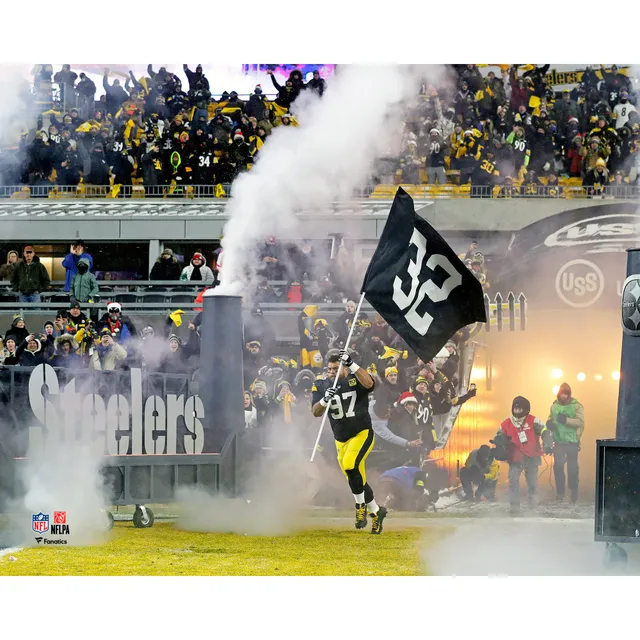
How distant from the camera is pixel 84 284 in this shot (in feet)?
18.8

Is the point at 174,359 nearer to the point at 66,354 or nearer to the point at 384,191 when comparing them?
the point at 66,354

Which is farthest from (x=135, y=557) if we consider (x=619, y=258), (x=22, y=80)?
(x=619, y=258)

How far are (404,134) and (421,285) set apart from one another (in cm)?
87

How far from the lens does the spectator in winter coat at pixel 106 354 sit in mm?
5609

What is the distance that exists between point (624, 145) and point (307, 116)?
1.65 m

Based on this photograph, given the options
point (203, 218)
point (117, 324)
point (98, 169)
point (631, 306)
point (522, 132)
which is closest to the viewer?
point (631, 306)

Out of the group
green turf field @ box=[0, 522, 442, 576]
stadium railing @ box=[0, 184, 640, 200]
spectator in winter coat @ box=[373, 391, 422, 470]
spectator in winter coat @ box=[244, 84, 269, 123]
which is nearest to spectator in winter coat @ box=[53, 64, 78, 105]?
stadium railing @ box=[0, 184, 640, 200]

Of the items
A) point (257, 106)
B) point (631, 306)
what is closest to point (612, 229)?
point (631, 306)

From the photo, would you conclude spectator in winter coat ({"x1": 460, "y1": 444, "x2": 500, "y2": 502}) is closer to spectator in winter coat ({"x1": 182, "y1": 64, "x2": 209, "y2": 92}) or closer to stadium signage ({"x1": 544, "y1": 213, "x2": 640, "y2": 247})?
stadium signage ({"x1": 544, "y1": 213, "x2": 640, "y2": 247})

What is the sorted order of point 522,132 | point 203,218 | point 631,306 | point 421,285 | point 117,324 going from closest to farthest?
1. point 631,306
2. point 421,285
3. point 117,324
4. point 203,218
5. point 522,132

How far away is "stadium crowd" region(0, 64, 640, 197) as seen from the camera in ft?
18.8

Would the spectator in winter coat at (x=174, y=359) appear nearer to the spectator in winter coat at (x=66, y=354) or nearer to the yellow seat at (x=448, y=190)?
the spectator in winter coat at (x=66, y=354)

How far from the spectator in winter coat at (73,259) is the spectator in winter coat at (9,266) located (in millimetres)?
245

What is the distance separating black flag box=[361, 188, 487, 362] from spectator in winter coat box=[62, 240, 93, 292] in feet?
4.93
